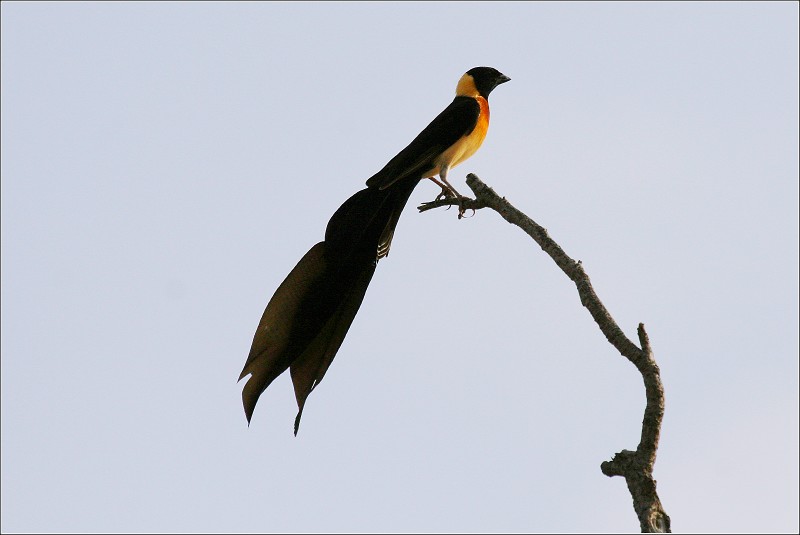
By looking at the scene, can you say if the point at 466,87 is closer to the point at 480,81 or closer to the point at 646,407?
the point at 480,81

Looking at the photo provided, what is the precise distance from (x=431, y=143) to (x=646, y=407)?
2404mm

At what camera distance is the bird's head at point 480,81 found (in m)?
6.89

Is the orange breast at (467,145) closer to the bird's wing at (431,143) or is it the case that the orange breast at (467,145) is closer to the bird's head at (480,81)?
the bird's wing at (431,143)

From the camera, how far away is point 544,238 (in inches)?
152

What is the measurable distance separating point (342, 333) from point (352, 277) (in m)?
0.27

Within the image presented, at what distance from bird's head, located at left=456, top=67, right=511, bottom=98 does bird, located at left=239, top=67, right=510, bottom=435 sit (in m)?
1.99

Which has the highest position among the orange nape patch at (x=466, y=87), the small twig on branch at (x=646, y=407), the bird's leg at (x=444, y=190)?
the orange nape patch at (x=466, y=87)

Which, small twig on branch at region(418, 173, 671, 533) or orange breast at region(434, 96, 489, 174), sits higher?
orange breast at region(434, 96, 489, 174)

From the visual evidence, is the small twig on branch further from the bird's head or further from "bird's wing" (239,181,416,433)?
the bird's head

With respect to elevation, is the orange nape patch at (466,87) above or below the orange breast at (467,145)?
above

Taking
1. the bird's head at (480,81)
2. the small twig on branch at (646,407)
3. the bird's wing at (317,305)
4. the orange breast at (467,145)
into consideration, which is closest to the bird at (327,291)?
the bird's wing at (317,305)

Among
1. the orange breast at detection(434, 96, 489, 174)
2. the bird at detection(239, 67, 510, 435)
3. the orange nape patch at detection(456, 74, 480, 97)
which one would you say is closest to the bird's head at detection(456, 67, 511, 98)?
the orange nape patch at detection(456, 74, 480, 97)

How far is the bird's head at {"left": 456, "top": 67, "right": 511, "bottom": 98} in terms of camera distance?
271 inches

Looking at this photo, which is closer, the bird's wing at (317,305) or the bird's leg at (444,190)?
the bird's wing at (317,305)
